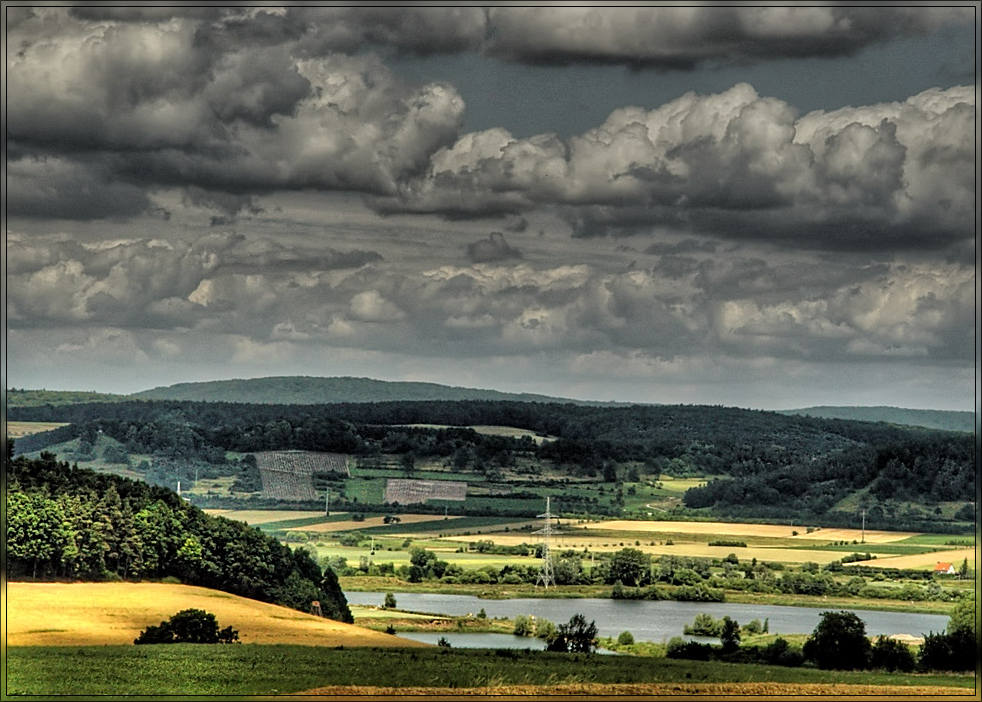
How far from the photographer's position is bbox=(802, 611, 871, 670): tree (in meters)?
21.9

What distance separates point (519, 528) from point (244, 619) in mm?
9758

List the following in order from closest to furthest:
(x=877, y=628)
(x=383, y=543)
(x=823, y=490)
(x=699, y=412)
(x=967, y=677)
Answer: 1. (x=967, y=677)
2. (x=877, y=628)
3. (x=383, y=543)
4. (x=823, y=490)
5. (x=699, y=412)

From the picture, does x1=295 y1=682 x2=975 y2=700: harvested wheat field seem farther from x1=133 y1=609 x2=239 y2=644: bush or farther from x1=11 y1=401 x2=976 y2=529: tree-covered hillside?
x1=11 y1=401 x2=976 y2=529: tree-covered hillside

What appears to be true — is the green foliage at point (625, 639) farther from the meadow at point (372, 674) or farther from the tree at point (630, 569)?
Result: the meadow at point (372, 674)

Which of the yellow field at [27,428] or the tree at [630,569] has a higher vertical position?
the yellow field at [27,428]

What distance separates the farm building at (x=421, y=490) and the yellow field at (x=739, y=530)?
4.00 metres

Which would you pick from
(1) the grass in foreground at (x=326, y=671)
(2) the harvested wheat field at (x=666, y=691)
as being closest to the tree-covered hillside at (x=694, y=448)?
(1) the grass in foreground at (x=326, y=671)

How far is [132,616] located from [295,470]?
10840 mm

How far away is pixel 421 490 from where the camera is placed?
33781mm

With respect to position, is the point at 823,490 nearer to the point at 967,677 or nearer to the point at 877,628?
the point at 877,628

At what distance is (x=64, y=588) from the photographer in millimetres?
23984

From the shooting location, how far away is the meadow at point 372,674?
59.4 ft

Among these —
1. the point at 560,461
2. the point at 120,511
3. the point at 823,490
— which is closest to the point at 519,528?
the point at 560,461

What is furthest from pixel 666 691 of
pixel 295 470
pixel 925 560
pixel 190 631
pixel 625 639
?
pixel 295 470
